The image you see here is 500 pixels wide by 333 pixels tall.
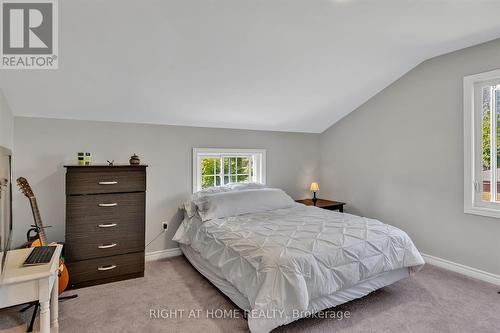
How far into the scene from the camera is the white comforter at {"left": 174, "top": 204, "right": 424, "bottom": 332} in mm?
1779

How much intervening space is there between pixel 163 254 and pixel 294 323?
2.00m

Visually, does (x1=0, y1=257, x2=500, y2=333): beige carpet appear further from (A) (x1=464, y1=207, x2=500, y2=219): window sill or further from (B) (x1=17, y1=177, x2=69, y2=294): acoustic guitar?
(A) (x1=464, y1=207, x2=500, y2=219): window sill

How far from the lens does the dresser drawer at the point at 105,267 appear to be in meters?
2.57

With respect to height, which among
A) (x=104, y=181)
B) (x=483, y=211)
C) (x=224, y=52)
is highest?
(x=224, y=52)

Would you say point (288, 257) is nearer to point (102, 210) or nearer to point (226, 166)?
point (102, 210)

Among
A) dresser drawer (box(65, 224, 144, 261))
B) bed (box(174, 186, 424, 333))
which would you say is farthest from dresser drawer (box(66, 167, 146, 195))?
bed (box(174, 186, 424, 333))

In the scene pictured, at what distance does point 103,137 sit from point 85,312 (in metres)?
1.78

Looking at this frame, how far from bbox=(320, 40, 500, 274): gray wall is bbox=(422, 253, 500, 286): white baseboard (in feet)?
0.16

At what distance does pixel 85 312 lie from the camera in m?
2.19

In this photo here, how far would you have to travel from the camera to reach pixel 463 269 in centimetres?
293

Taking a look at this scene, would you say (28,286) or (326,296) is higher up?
(28,286)

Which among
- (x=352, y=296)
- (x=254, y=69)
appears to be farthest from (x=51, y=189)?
(x=352, y=296)

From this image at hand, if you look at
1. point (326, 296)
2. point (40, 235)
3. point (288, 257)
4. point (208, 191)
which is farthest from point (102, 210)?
point (326, 296)

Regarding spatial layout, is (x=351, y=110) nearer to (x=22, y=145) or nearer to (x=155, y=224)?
(x=155, y=224)
